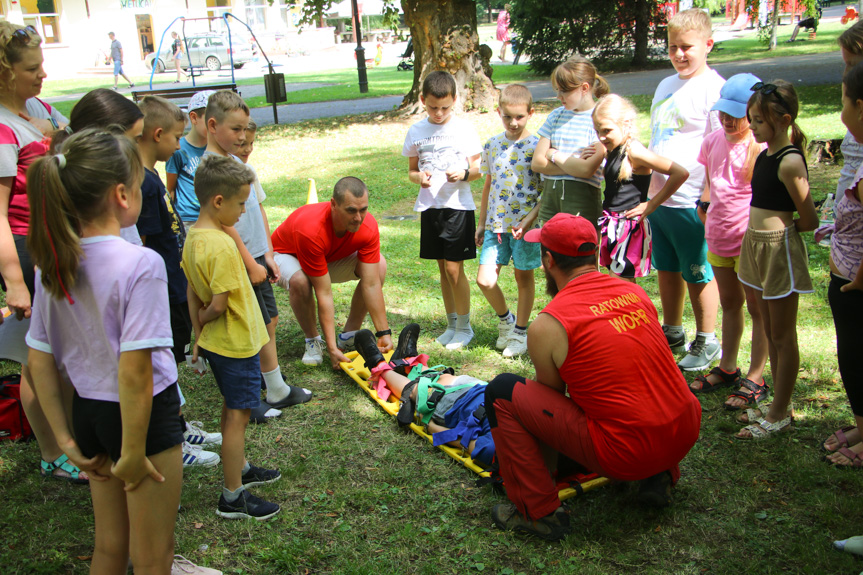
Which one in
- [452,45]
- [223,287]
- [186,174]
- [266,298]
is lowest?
[266,298]

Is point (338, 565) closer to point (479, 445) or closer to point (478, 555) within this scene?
point (478, 555)

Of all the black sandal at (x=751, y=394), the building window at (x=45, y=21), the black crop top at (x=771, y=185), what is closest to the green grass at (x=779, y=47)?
the black sandal at (x=751, y=394)

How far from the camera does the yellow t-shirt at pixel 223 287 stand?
2.96 meters

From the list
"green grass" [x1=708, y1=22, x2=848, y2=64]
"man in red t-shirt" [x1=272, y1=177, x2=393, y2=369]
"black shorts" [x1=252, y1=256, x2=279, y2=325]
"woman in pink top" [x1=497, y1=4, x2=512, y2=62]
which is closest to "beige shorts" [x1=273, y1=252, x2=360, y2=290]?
"man in red t-shirt" [x1=272, y1=177, x2=393, y2=369]

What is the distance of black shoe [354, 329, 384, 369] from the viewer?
4.35 meters

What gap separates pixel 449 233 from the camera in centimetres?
482

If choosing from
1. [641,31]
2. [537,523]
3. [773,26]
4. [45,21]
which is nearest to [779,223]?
[537,523]

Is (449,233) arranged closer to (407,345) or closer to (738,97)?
(407,345)

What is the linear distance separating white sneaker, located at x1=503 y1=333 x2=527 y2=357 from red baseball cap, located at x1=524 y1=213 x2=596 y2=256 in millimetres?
1934

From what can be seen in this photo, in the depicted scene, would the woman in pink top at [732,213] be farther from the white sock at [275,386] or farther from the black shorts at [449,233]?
the white sock at [275,386]

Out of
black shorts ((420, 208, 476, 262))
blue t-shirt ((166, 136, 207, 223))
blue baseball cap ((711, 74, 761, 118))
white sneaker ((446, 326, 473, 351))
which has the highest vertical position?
blue baseball cap ((711, 74, 761, 118))

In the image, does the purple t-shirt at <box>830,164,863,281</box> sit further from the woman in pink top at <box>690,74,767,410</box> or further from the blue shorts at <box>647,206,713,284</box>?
the blue shorts at <box>647,206,713,284</box>

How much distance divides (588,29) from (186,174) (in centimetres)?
2111

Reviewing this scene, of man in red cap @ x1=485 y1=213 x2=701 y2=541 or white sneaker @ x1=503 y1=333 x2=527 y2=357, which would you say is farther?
white sneaker @ x1=503 y1=333 x2=527 y2=357
